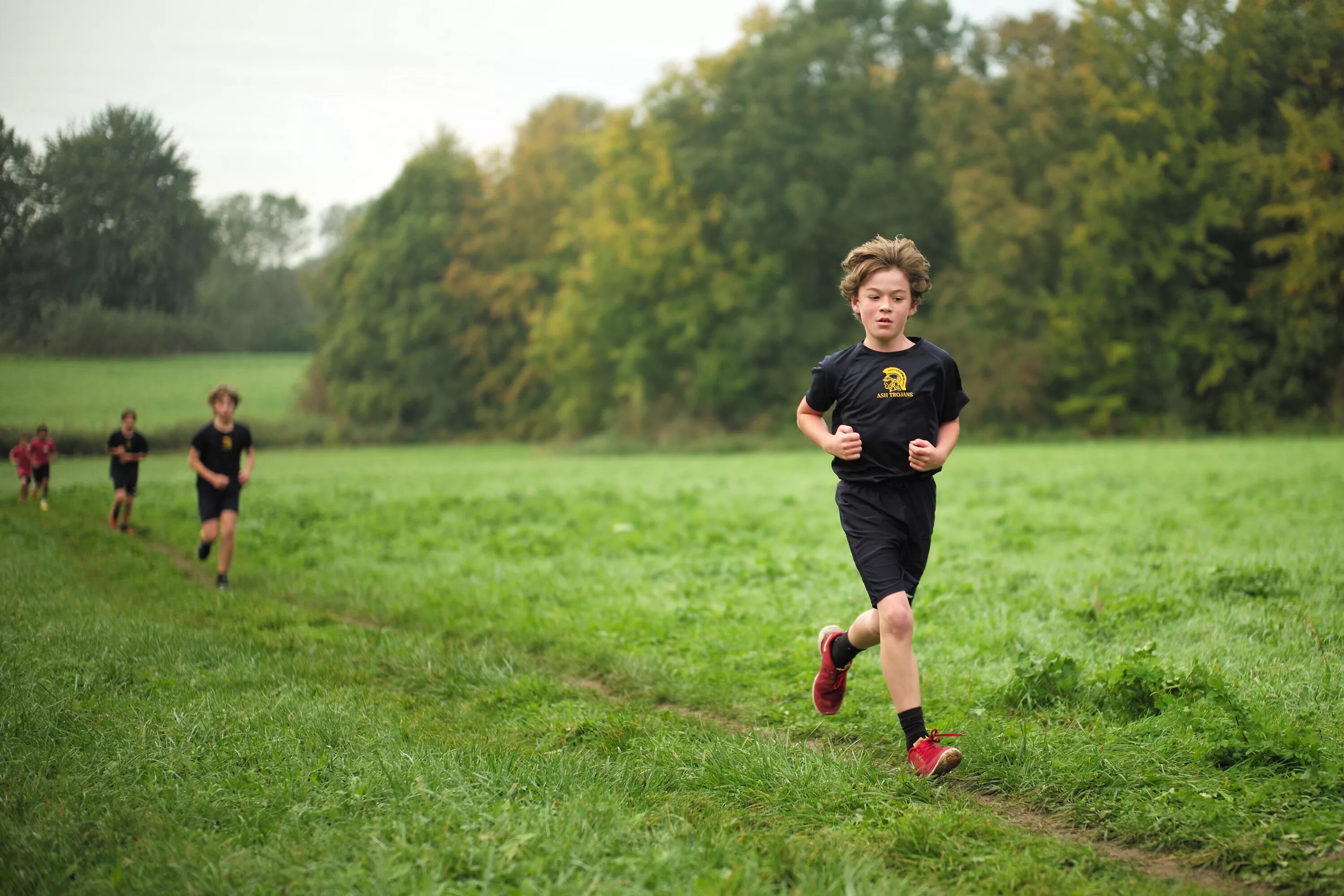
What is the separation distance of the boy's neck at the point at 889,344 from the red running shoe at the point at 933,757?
177 cm

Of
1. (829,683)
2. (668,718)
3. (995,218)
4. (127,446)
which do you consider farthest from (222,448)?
(995,218)

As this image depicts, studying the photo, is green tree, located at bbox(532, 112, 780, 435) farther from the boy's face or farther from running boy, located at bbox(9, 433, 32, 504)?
the boy's face

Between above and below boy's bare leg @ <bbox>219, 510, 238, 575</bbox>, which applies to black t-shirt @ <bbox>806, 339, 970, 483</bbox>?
above

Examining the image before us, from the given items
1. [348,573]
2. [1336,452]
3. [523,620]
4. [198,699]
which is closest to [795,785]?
[198,699]

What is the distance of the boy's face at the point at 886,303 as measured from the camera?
15.2 ft

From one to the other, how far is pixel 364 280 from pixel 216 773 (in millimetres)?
53236

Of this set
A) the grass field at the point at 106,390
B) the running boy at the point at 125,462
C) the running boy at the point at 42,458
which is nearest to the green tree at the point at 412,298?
the grass field at the point at 106,390

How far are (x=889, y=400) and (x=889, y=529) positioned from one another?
0.60m

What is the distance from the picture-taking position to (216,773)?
169 inches

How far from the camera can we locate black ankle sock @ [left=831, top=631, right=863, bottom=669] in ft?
16.4

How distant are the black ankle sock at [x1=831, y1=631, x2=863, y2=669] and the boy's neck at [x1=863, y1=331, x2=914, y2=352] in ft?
4.72

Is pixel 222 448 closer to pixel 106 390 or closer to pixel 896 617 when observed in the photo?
pixel 106 390

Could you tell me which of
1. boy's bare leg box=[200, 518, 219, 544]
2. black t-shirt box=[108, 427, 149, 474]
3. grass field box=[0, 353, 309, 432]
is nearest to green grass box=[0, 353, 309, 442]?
grass field box=[0, 353, 309, 432]

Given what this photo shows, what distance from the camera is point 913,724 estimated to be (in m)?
4.48
